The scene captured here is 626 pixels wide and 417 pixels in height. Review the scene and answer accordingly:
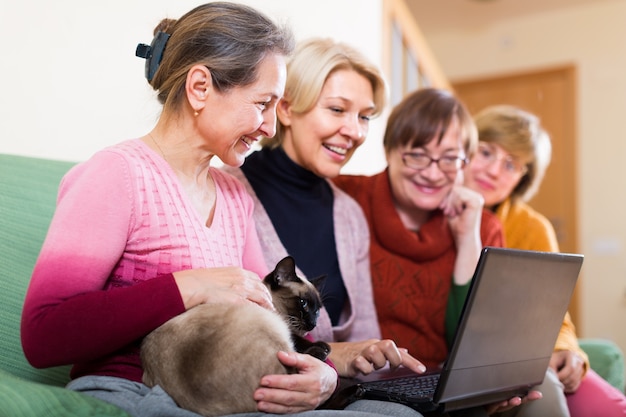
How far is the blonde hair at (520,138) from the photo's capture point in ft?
8.01

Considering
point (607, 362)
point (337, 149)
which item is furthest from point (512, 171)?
point (337, 149)

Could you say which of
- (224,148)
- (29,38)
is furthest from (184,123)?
(29,38)

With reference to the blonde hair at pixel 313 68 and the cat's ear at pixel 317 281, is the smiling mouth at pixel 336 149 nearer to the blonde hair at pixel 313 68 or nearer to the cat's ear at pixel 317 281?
the blonde hair at pixel 313 68

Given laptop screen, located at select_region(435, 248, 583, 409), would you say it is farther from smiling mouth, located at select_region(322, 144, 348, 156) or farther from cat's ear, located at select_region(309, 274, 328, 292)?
smiling mouth, located at select_region(322, 144, 348, 156)

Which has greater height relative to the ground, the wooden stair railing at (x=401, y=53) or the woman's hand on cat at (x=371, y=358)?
the wooden stair railing at (x=401, y=53)

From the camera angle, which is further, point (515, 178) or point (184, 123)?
point (515, 178)

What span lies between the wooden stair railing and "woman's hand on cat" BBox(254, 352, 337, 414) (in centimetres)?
249

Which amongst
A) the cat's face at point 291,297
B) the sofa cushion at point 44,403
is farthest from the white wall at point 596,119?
the sofa cushion at point 44,403

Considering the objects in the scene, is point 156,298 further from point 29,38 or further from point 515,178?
point 515,178

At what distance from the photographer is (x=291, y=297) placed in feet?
4.23

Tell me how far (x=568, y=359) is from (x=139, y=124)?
136 cm

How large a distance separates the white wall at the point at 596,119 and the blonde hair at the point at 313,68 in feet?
14.5

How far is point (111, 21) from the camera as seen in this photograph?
1708 mm

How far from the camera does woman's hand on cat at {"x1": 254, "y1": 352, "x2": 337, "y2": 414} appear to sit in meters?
0.95
